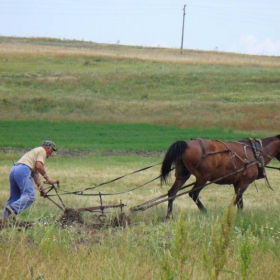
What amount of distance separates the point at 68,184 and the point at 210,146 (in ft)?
16.5

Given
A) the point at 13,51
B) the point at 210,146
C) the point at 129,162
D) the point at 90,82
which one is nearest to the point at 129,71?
the point at 90,82

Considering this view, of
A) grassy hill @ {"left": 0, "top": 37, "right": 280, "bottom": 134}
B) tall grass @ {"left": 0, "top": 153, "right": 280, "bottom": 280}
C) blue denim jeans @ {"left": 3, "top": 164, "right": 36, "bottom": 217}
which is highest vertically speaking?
tall grass @ {"left": 0, "top": 153, "right": 280, "bottom": 280}

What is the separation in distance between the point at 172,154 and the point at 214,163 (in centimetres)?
85

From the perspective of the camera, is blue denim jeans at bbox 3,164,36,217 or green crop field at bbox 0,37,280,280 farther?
blue denim jeans at bbox 3,164,36,217

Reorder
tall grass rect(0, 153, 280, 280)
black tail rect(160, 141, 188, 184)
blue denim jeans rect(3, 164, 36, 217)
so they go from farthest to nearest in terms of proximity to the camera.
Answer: black tail rect(160, 141, 188, 184)
blue denim jeans rect(3, 164, 36, 217)
tall grass rect(0, 153, 280, 280)

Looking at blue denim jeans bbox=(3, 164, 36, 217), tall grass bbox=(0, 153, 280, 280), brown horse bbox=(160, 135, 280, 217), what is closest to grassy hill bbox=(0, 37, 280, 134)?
brown horse bbox=(160, 135, 280, 217)

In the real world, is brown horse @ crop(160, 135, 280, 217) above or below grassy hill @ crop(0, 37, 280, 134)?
above

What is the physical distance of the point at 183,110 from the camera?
3512 centimetres

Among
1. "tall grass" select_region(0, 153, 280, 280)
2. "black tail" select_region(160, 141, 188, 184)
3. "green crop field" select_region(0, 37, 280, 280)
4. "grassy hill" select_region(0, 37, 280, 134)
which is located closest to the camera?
"tall grass" select_region(0, 153, 280, 280)

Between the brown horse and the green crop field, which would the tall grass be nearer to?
the green crop field

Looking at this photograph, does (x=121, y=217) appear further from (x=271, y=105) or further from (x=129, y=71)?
(x=129, y=71)

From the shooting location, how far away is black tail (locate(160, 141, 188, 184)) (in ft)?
40.5

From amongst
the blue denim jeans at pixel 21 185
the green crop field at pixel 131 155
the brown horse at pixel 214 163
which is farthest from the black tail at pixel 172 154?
the blue denim jeans at pixel 21 185

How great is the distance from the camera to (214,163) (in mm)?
12711
